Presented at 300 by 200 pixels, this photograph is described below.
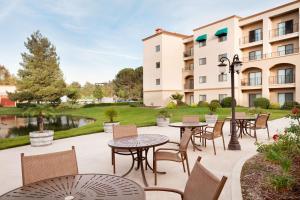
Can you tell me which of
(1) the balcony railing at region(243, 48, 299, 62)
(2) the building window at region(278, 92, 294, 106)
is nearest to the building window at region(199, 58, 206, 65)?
(1) the balcony railing at region(243, 48, 299, 62)

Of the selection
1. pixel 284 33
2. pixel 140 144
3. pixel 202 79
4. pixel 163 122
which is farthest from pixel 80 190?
pixel 202 79

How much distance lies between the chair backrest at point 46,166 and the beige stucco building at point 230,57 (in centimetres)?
2666

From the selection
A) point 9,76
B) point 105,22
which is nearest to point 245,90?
point 105,22

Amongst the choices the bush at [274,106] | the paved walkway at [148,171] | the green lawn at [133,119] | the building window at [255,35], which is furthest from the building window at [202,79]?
the paved walkway at [148,171]

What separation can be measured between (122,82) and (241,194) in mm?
56461

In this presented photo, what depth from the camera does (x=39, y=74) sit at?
3828cm

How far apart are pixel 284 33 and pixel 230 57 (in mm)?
6314

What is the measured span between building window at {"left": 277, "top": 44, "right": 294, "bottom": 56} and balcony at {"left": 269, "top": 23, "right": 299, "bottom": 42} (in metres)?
1.27

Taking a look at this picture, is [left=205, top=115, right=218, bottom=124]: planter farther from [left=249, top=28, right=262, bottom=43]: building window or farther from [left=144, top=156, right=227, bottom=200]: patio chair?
[left=249, top=28, right=262, bottom=43]: building window

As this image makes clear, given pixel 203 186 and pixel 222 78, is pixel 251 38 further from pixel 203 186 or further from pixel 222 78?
pixel 203 186

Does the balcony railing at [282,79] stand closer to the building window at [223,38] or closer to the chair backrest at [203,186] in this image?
the building window at [223,38]

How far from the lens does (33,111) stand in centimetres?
965

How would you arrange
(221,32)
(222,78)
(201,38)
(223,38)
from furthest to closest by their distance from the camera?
1. (201,38)
2. (222,78)
3. (223,38)
4. (221,32)

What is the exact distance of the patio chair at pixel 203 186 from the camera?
2119 millimetres
